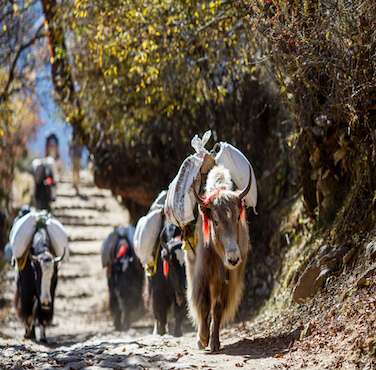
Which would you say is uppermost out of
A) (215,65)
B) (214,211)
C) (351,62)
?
(215,65)

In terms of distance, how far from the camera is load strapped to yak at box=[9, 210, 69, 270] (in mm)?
10727

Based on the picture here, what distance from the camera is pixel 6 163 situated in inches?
761

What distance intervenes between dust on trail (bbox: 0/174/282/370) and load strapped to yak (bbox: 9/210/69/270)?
1.20 metres

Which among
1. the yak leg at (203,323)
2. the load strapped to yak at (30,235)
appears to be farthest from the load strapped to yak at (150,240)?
the yak leg at (203,323)

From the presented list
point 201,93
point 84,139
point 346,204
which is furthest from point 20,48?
point 346,204

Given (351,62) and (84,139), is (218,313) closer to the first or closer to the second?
(351,62)

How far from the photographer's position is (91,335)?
12547 mm

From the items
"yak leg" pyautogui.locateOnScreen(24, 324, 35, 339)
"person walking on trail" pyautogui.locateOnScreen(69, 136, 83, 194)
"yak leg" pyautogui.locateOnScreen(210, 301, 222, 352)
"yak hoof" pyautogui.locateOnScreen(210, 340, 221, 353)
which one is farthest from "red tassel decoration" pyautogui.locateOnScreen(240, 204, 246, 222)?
"person walking on trail" pyautogui.locateOnScreen(69, 136, 83, 194)

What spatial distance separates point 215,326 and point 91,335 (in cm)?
552

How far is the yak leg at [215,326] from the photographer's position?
7.40 meters

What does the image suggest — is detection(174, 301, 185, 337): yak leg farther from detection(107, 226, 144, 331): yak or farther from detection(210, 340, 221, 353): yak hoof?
detection(107, 226, 144, 331): yak

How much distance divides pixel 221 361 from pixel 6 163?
13654 mm

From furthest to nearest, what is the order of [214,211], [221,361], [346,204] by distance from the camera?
[346,204], [214,211], [221,361]

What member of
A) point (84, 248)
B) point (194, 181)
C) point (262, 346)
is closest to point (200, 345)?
point (262, 346)
